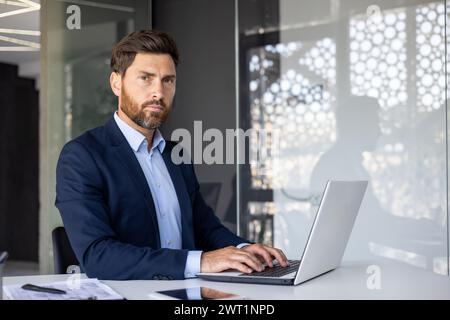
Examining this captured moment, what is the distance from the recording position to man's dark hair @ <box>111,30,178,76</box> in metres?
2.32

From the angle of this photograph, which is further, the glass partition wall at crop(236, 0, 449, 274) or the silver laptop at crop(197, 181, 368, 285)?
the glass partition wall at crop(236, 0, 449, 274)

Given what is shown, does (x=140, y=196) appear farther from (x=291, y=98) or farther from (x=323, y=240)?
(x=291, y=98)

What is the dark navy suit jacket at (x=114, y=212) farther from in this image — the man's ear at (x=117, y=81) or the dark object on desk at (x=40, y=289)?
the dark object on desk at (x=40, y=289)

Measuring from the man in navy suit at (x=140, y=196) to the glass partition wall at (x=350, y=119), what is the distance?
6.27 feet

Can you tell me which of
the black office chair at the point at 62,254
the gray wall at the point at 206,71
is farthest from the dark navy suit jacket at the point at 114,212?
the gray wall at the point at 206,71

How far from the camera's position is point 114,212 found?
212 centimetres

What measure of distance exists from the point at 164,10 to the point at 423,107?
2.35 m

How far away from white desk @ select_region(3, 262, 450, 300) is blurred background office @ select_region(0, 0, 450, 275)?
6.90 ft

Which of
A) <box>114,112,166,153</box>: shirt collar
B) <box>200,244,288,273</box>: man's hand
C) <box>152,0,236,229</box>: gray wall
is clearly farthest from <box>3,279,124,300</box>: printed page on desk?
<box>152,0,236,229</box>: gray wall

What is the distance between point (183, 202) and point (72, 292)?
890 mm

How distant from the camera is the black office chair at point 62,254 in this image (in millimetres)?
2301

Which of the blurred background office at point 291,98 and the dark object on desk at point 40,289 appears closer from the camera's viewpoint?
the dark object on desk at point 40,289

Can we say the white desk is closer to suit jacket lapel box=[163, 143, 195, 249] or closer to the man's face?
suit jacket lapel box=[163, 143, 195, 249]
